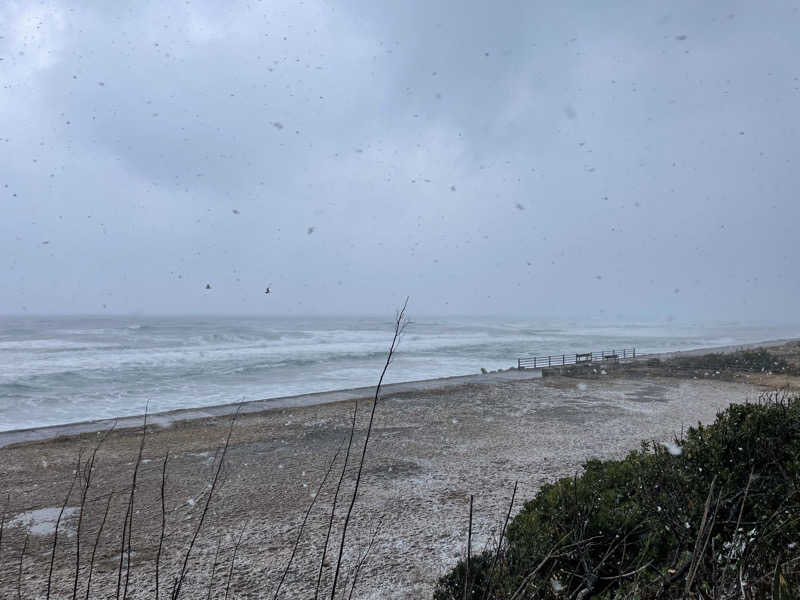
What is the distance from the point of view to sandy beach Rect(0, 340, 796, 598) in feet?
21.4

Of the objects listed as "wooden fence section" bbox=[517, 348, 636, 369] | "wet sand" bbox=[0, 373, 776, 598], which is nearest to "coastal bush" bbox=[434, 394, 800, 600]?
"wet sand" bbox=[0, 373, 776, 598]

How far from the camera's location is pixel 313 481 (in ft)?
33.4

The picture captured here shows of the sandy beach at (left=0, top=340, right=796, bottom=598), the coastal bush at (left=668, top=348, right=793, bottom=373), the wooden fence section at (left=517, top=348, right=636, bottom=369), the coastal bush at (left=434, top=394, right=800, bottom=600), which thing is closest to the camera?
the coastal bush at (left=434, top=394, right=800, bottom=600)

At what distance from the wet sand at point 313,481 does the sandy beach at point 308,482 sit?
1.3 inches

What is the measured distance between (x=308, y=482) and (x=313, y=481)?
0.11 m

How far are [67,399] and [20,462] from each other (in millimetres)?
13579

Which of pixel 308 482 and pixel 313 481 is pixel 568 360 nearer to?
pixel 313 481

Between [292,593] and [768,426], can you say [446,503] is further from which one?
[768,426]

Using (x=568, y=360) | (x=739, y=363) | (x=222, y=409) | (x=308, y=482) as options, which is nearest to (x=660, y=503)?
(x=308, y=482)

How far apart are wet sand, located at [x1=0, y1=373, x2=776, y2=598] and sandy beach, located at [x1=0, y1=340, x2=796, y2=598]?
32 millimetres

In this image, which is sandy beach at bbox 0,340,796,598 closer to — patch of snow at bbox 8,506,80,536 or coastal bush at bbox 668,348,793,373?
patch of snow at bbox 8,506,80,536

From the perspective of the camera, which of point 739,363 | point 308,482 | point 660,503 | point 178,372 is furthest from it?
point 178,372

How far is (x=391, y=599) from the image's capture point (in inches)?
226

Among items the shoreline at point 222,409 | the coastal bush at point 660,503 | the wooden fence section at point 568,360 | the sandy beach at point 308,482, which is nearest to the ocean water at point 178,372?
the shoreline at point 222,409
